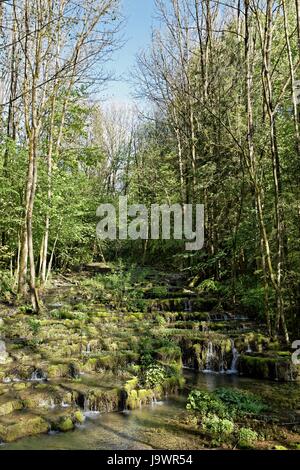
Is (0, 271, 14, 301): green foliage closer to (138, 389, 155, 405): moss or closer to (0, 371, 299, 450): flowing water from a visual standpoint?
(138, 389, 155, 405): moss

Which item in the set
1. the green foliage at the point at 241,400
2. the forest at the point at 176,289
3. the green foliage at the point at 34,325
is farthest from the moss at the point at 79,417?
the green foliage at the point at 34,325

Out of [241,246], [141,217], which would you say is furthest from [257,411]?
[141,217]

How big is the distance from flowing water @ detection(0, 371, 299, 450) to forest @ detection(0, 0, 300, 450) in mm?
31

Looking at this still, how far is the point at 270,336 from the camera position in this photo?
29.5 ft

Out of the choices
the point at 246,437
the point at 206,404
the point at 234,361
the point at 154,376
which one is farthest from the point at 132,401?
the point at 234,361

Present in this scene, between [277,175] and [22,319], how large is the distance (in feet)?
23.3

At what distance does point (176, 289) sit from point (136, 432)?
9444 millimetres

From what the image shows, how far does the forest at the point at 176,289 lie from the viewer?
571 cm

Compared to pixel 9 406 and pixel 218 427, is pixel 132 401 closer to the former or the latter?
pixel 218 427

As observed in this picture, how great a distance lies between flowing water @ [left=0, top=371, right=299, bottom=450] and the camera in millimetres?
4949

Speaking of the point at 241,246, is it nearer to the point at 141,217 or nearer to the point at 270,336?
the point at 270,336

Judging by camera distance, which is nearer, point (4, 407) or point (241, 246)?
point (4, 407)
